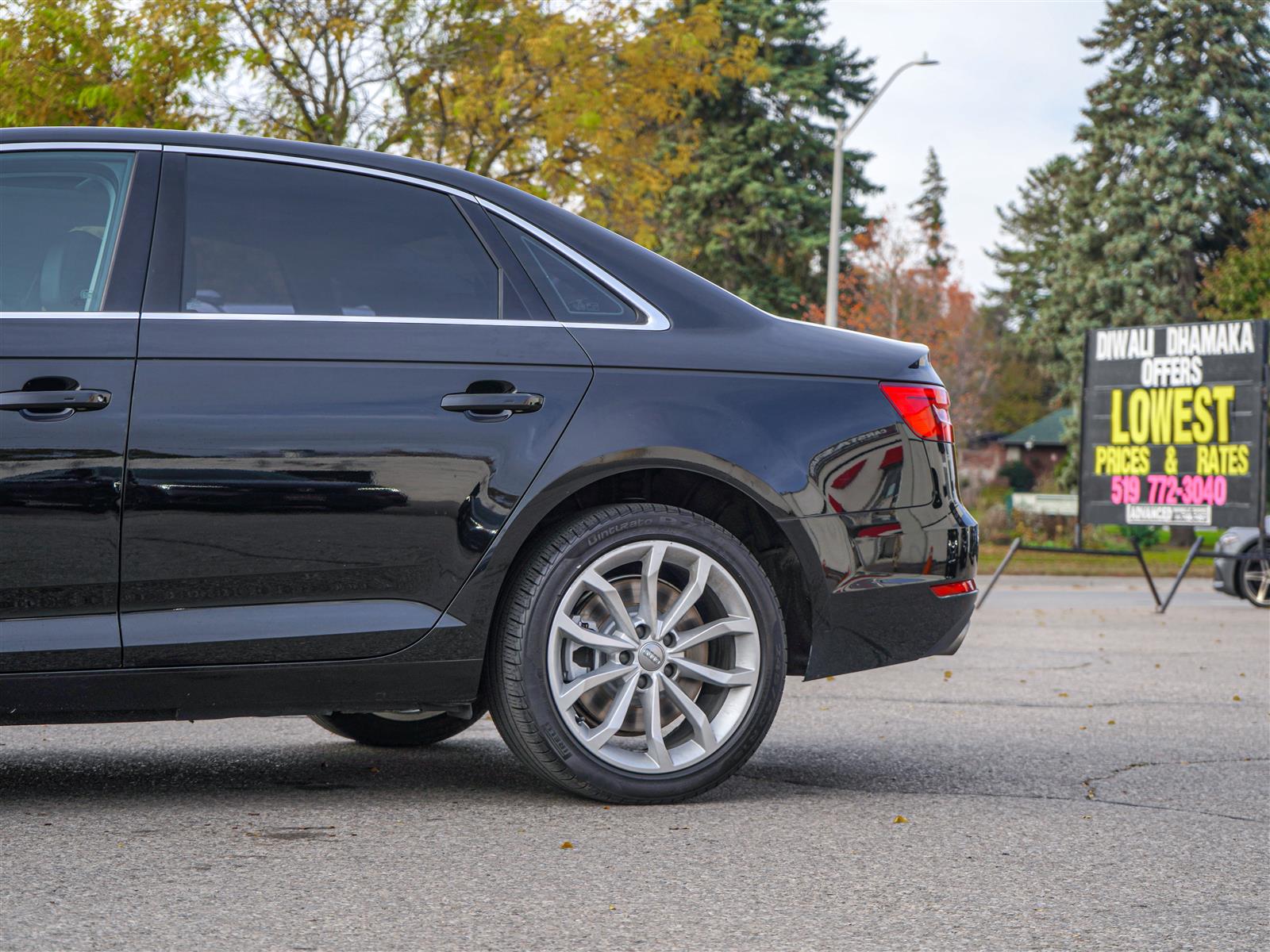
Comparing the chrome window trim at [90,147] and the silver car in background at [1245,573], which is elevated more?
the chrome window trim at [90,147]

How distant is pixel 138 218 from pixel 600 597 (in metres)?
1.60

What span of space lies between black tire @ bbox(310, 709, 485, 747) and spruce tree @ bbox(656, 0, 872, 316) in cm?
3639

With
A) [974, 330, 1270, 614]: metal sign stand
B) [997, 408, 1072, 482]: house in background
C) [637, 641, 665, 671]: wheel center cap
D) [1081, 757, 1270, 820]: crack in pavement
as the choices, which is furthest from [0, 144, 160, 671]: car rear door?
[997, 408, 1072, 482]: house in background

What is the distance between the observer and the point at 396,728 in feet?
17.5

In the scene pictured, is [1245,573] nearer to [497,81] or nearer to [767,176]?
[497,81]

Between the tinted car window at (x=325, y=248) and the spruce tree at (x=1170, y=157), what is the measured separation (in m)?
39.3

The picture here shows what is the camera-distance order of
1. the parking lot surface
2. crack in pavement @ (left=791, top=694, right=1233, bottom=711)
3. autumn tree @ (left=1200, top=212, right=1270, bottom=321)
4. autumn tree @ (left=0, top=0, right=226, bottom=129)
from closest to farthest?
the parking lot surface, crack in pavement @ (left=791, top=694, right=1233, bottom=711), autumn tree @ (left=0, top=0, right=226, bottom=129), autumn tree @ (left=1200, top=212, right=1270, bottom=321)

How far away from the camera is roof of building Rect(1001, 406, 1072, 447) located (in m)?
69.6

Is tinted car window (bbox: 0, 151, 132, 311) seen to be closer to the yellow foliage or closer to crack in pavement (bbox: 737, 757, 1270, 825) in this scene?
crack in pavement (bbox: 737, 757, 1270, 825)

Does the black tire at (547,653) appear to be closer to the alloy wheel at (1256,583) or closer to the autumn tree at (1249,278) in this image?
the alloy wheel at (1256,583)

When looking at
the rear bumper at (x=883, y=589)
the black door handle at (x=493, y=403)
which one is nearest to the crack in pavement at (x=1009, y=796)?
the rear bumper at (x=883, y=589)

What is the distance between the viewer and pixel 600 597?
13.9 feet

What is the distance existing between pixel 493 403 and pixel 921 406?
4.31 feet

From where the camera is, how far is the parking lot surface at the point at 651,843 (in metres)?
3.09
